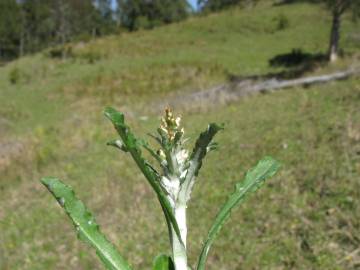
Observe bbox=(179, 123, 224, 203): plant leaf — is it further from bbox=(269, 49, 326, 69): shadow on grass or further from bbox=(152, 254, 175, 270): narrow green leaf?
bbox=(269, 49, 326, 69): shadow on grass

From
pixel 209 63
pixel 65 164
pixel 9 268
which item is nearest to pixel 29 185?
pixel 65 164

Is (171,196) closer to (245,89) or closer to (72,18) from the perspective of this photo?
(245,89)

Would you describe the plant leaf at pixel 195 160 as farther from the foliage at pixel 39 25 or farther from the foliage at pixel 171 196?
the foliage at pixel 39 25

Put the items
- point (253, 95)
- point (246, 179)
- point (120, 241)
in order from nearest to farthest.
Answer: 1. point (246, 179)
2. point (120, 241)
3. point (253, 95)

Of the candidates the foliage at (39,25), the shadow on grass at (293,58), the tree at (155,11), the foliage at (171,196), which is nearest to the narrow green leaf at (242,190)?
the foliage at (171,196)

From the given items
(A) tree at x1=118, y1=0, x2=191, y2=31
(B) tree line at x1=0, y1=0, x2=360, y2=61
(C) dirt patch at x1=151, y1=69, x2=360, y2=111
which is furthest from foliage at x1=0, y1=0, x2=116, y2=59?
(C) dirt patch at x1=151, y1=69, x2=360, y2=111

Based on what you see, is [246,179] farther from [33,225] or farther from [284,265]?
[33,225]
